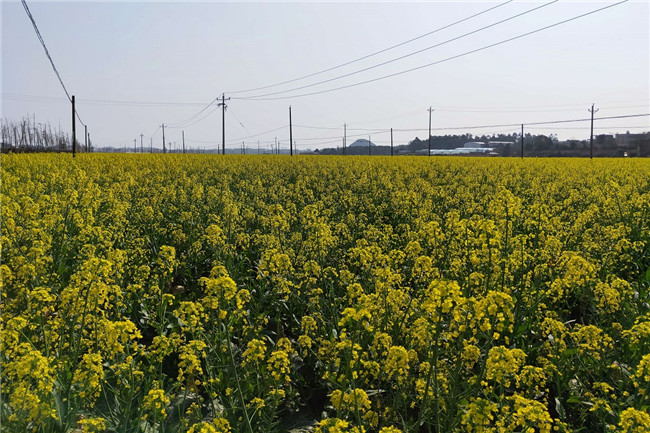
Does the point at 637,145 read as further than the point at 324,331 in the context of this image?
Yes

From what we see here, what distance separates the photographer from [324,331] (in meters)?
3.83

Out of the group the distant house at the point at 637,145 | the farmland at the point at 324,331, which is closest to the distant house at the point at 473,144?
the distant house at the point at 637,145

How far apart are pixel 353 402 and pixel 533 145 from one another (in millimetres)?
64061

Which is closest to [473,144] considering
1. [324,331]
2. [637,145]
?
[637,145]

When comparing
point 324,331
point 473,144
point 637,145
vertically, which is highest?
point 473,144

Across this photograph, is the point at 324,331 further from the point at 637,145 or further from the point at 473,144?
the point at 473,144

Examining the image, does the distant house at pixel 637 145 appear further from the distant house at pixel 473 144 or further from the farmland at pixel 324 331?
the farmland at pixel 324 331

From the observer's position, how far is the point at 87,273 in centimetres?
271

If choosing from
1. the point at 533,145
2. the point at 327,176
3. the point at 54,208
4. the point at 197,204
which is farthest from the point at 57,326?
the point at 533,145

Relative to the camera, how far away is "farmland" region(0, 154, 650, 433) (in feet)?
8.13

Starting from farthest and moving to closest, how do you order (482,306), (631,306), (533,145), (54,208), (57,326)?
(533,145)
(54,208)
(631,306)
(57,326)
(482,306)

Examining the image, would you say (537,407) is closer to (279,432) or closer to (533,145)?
(279,432)

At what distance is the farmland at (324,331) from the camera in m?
2.48

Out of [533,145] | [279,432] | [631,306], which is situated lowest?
[279,432]
